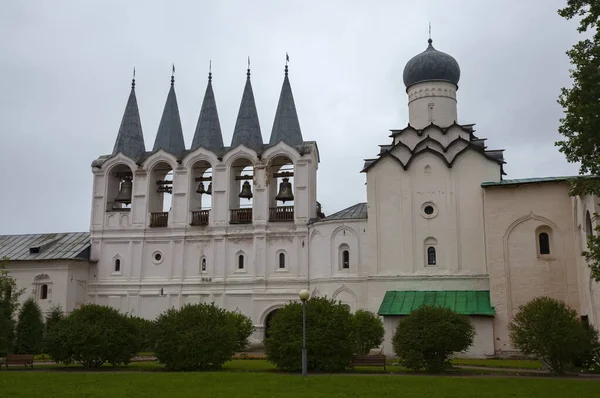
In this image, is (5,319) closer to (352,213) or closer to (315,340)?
(315,340)

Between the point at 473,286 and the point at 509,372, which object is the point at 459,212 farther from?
the point at 509,372

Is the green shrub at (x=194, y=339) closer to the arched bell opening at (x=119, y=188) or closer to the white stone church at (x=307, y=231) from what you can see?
the white stone church at (x=307, y=231)

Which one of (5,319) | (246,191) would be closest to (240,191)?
(246,191)

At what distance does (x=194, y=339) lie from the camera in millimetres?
21672

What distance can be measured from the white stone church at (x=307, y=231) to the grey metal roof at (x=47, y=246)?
133mm

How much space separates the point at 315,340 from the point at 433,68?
19.5 m

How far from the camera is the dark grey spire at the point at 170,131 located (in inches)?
1499

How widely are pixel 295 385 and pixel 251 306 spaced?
60.9 ft

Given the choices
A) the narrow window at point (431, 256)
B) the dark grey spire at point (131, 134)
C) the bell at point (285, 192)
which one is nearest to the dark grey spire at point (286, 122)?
the bell at point (285, 192)

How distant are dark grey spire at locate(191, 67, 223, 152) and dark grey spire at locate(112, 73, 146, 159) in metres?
3.74

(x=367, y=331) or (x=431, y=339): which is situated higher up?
(x=367, y=331)

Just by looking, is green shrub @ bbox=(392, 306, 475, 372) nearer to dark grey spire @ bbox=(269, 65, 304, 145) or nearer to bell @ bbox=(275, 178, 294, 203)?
bell @ bbox=(275, 178, 294, 203)

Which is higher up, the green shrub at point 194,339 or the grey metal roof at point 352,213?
the grey metal roof at point 352,213

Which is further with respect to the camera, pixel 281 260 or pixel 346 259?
pixel 281 260
